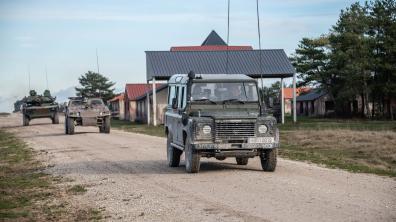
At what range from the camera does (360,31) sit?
63750mm

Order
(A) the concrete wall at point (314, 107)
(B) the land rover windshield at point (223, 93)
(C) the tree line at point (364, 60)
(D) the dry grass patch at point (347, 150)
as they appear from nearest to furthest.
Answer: (B) the land rover windshield at point (223, 93) → (D) the dry grass patch at point (347, 150) → (C) the tree line at point (364, 60) → (A) the concrete wall at point (314, 107)

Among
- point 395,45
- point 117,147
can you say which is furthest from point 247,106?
point 395,45

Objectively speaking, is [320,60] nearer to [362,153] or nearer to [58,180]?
[362,153]

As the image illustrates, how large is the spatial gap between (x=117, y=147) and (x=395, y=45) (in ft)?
138

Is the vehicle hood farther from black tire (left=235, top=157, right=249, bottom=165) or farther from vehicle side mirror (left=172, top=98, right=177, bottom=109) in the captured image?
black tire (left=235, top=157, right=249, bottom=165)

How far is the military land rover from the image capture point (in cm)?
1341

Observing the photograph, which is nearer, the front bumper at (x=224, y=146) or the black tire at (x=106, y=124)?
the front bumper at (x=224, y=146)

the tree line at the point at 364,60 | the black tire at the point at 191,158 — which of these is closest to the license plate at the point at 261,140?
the black tire at the point at 191,158

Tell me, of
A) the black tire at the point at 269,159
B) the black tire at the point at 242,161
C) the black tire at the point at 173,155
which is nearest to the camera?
the black tire at the point at 269,159

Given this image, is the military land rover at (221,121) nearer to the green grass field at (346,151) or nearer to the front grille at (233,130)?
the front grille at (233,130)

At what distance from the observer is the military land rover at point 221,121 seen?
44.0ft

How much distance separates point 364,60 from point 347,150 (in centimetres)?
4004

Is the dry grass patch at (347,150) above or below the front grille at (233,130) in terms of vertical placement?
below

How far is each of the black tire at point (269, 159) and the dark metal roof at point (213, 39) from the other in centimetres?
7591
